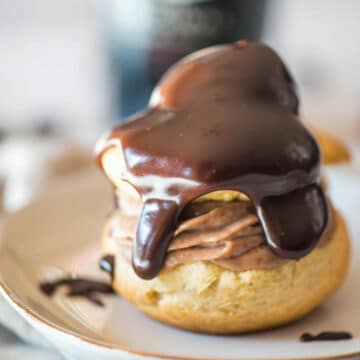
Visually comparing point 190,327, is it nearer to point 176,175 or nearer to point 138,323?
point 138,323

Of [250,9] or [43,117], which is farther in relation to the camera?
[43,117]

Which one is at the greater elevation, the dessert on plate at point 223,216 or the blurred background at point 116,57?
the dessert on plate at point 223,216

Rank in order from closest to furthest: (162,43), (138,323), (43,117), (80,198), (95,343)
Result: (95,343)
(138,323)
(80,198)
(162,43)
(43,117)

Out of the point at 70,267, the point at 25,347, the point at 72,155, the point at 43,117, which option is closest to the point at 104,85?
the point at 43,117

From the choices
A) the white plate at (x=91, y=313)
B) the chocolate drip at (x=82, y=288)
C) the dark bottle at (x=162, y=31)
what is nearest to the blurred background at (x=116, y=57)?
the dark bottle at (x=162, y=31)

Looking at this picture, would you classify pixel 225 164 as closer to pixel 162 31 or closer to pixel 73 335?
pixel 73 335

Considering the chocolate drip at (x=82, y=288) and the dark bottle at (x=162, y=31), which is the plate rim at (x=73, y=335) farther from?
the dark bottle at (x=162, y=31)
